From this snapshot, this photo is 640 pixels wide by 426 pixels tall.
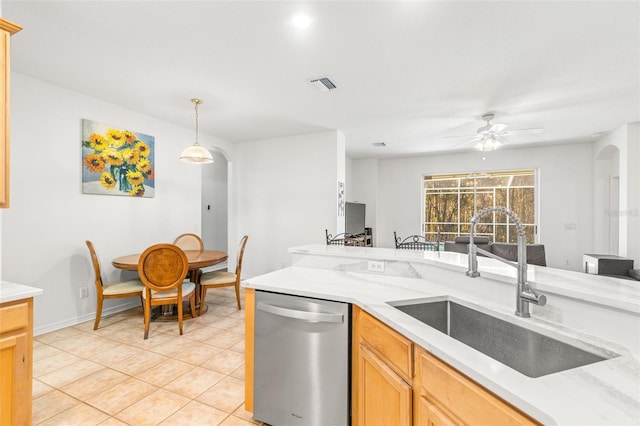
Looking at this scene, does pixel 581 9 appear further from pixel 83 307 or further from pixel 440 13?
pixel 83 307

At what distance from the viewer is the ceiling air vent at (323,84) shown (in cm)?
297

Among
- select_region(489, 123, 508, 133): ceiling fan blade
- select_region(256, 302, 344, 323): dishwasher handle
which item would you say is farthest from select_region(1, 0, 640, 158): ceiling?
select_region(256, 302, 344, 323): dishwasher handle

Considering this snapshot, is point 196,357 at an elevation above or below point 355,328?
below

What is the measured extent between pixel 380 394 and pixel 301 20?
233 centimetres

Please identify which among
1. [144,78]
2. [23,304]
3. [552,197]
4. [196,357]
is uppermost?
[144,78]

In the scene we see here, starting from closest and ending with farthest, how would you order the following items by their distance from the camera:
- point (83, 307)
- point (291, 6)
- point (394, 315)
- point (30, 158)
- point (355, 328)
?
point (394, 315) → point (355, 328) → point (291, 6) → point (30, 158) → point (83, 307)

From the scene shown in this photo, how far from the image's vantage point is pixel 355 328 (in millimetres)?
1442

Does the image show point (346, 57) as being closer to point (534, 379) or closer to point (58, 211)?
point (534, 379)

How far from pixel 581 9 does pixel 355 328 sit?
2525mm

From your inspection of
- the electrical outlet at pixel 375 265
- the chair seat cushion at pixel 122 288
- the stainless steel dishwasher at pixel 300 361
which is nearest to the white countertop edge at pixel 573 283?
the electrical outlet at pixel 375 265

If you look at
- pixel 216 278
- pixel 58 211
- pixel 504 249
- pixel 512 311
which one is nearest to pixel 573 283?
pixel 512 311

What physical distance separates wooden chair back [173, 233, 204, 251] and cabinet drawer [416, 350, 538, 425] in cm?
381

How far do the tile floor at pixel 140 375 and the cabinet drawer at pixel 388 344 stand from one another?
3.40 feet

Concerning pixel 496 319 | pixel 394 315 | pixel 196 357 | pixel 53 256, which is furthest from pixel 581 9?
pixel 53 256
